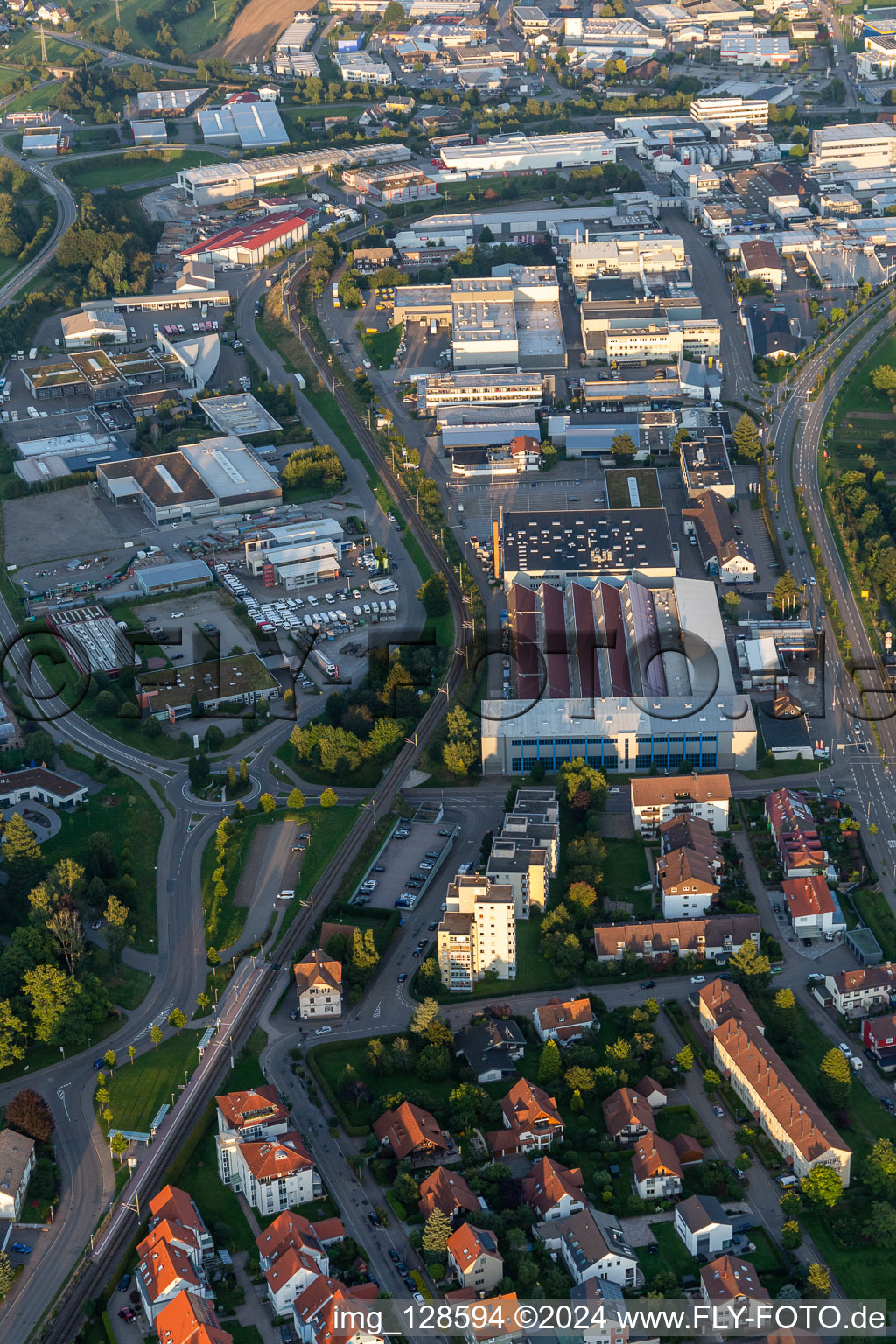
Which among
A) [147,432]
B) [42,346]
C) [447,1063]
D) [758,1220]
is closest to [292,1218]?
[447,1063]

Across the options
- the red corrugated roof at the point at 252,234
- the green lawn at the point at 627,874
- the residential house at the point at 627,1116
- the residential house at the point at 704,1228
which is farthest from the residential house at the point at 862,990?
the red corrugated roof at the point at 252,234

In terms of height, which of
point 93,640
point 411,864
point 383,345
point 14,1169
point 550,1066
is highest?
point 14,1169

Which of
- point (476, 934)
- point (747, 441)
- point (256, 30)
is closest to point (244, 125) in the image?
point (256, 30)

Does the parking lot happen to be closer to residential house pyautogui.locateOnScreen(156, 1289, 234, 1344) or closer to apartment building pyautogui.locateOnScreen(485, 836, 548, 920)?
apartment building pyautogui.locateOnScreen(485, 836, 548, 920)

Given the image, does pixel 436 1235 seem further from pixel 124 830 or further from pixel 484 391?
pixel 484 391

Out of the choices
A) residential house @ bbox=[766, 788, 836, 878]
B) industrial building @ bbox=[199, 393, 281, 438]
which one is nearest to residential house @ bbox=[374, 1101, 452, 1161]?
residential house @ bbox=[766, 788, 836, 878]

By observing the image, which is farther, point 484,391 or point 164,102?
point 164,102

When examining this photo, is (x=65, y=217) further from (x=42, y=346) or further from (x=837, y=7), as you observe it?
(x=837, y=7)
